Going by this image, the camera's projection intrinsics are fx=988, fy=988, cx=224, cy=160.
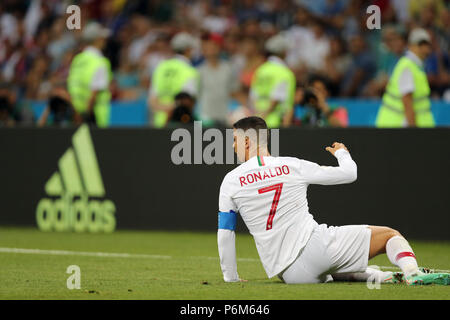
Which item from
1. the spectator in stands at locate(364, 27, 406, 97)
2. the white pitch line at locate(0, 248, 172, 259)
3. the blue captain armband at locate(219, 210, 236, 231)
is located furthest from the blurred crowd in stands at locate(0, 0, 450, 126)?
the blue captain armband at locate(219, 210, 236, 231)

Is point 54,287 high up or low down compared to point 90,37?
down

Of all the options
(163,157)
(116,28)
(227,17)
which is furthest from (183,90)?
(116,28)

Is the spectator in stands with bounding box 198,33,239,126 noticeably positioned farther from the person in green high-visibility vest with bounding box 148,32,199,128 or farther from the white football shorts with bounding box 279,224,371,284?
the white football shorts with bounding box 279,224,371,284

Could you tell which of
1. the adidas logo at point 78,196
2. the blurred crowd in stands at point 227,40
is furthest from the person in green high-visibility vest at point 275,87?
the adidas logo at point 78,196

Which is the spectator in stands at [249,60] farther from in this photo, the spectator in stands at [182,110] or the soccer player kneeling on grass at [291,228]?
the soccer player kneeling on grass at [291,228]

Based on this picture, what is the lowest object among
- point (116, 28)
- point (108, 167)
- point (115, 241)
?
point (115, 241)

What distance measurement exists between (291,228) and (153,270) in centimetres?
219

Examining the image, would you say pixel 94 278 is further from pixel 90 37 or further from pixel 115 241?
pixel 90 37

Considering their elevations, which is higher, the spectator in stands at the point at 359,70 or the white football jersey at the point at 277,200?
the spectator in stands at the point at 359,70

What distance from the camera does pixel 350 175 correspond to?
773cm

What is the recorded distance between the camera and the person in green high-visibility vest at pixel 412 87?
12672mm

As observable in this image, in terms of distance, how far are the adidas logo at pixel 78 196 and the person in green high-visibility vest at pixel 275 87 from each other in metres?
2.59

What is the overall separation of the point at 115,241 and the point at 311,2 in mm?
7353

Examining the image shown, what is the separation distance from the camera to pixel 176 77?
594 inches
